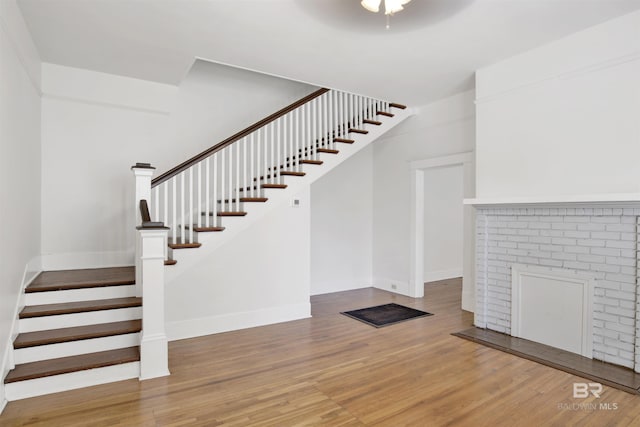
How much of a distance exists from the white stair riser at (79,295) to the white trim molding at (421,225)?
3922mm

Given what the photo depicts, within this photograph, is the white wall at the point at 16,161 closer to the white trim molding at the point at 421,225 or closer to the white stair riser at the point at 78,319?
the white stair riser at the point at 78,319

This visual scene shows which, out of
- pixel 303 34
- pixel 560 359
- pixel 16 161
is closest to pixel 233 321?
pixel 16 161

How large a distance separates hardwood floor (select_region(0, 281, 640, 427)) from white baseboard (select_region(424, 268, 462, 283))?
10.2 ft

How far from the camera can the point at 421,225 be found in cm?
572

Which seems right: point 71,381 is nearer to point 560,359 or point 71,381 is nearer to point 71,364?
point 71,364

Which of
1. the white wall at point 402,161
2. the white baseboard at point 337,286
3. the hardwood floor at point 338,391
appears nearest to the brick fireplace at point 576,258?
the hardwood floor at point 338,391

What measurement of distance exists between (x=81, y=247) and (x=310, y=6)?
3619mm

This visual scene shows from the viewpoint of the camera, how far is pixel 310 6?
9.29 feet

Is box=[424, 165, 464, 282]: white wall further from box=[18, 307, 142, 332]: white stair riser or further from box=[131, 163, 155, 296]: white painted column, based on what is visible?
box=[18, 307, 142, 332]: white stair riser

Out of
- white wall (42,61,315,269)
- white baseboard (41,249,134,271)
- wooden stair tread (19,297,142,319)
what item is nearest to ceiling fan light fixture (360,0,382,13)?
white wall (42,61,315,269)

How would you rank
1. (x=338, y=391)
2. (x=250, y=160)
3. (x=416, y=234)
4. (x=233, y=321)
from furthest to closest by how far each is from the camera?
(x=416, y=234) < (x=250, y=160) < (x=233, y=321) < (x=338, y=391)

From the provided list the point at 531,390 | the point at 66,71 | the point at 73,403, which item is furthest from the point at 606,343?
the point at 66,71

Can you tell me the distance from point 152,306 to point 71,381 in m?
0.75

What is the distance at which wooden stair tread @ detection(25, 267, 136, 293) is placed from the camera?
3.29 m
